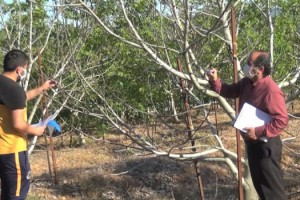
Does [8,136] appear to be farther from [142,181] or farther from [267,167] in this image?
[142,181]

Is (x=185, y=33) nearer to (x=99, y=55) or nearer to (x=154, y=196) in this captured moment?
(x=154, y=196)

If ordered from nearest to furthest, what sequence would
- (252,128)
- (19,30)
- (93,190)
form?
(252,128) < (19,30) < (93,190)

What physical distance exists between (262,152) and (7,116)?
195 centimetres

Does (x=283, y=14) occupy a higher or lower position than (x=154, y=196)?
higher

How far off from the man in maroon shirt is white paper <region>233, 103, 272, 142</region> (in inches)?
1.4

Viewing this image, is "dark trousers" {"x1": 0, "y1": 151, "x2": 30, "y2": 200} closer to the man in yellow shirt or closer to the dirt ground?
the man in yellow shirt

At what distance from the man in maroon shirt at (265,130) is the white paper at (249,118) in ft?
0.12

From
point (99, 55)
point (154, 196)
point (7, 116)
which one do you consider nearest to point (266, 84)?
point (7, 116)

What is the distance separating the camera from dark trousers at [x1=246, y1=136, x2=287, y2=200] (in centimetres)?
354

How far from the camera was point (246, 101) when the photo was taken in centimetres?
367

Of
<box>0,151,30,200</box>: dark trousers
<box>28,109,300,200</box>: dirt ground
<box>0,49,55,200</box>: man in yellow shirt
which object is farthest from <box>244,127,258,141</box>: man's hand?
<box>28,109,300,200</box>: dirt ground

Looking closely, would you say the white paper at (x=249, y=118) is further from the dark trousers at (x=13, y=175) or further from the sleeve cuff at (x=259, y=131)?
the dark trousers at (x=13, y=175)

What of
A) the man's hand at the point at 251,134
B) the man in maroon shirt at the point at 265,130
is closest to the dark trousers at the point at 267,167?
the man in maroon shirt at the point at 265,130

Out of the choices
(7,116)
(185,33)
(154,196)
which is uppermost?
(185,33)
